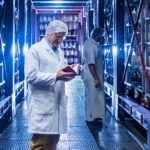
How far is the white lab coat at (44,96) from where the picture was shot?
3.73 m

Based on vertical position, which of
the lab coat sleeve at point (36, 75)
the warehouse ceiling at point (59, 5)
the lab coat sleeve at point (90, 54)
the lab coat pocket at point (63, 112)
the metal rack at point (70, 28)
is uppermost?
the warehouse ceiling at point (59, 5)

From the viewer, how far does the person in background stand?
283 inches

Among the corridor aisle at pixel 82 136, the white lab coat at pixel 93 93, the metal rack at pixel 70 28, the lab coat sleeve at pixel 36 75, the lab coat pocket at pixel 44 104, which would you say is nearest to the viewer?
the lab coat sleeve at pixel 36 75

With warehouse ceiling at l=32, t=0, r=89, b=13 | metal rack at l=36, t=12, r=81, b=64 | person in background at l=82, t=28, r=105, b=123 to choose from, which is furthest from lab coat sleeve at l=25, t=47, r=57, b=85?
metal rack at l=36, t=12, r=81, b=64

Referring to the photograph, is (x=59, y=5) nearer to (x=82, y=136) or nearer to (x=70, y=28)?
(x=70, y=28)

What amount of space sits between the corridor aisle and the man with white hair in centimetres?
187

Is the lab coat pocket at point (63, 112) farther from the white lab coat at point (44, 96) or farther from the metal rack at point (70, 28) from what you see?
the metal rack at point (70, 28)

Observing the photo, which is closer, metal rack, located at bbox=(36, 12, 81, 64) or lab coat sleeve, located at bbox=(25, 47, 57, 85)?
lab coat sleeve, located at bbox=(25, 47, 57, 85)

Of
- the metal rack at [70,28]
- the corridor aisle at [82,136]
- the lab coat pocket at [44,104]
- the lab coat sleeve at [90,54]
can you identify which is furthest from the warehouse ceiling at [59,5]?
the lab coat pocket at [44,104]

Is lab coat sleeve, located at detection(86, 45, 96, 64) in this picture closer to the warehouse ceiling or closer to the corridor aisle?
the corridor aisle

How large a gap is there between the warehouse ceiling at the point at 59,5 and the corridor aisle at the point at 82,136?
9716 mm

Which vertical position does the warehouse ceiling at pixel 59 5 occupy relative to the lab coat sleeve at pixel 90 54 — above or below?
above

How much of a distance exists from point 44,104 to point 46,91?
14 centimetres

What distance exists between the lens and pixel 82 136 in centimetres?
639
